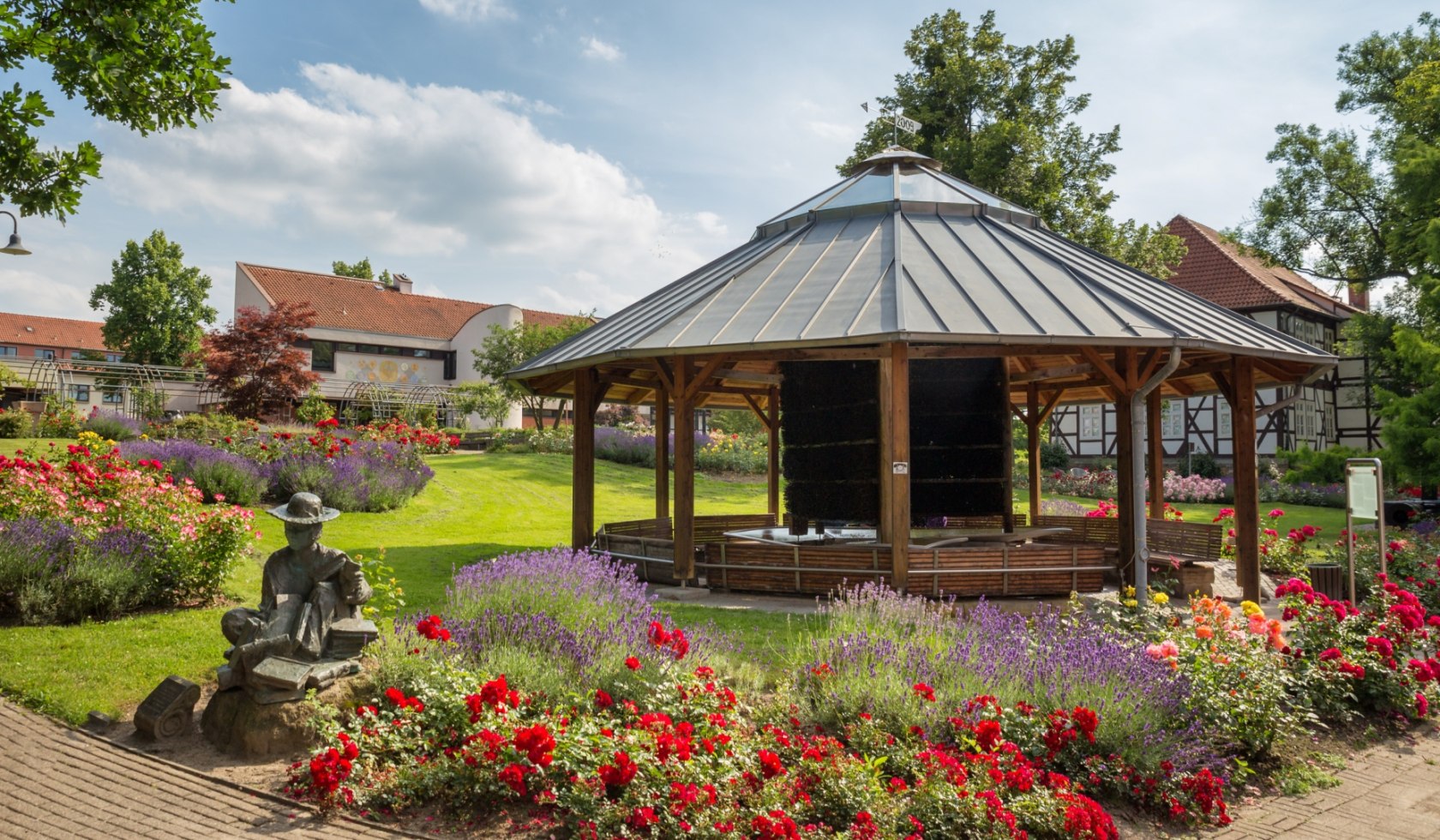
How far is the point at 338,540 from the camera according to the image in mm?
12438

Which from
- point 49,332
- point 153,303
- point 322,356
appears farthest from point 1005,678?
point 49,332

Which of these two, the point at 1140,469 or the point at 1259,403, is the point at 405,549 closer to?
the point at 1140,469

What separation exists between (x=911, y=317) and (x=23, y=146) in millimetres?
7722

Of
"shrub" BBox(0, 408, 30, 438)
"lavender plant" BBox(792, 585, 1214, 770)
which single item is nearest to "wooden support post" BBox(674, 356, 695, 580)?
"lavender plant" BBox(792, 585, 1214, 770)

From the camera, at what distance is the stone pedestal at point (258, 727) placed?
5.11 m

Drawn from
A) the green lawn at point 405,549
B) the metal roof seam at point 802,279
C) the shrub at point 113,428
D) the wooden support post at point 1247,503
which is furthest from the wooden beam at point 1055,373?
the shrub at point 113,428

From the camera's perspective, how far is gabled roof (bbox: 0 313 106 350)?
74688 mm

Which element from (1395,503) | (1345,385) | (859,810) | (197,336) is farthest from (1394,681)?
(197,336)

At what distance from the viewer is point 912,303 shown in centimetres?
963

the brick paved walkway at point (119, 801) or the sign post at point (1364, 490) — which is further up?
the sign post at point (1364, 490)

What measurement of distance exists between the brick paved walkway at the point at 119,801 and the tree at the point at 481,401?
101ft

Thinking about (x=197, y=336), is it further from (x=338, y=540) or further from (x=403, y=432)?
(x=338, y=540)

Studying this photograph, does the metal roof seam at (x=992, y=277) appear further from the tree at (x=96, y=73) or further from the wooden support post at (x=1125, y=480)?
the tree at (x=96, y=73)

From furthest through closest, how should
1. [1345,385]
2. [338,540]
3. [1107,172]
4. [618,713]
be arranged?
1. [1345,385]
2. [1107,172]
3. [338,540]
4. [618,713]
